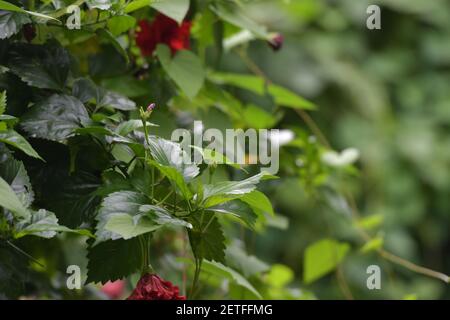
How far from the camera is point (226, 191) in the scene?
0.52 metres

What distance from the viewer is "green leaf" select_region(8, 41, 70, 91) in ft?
2.06

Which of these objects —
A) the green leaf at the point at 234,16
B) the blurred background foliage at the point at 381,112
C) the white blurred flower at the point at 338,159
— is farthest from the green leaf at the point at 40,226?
the blurred background foliage at the point at 381,112

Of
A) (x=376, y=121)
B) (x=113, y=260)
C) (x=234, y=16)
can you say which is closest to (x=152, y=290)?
(x=113, y=260)

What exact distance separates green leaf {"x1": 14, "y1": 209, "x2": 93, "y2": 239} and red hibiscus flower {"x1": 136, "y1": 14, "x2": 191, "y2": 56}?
0.30m

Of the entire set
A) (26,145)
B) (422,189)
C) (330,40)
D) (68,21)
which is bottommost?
(26,145)

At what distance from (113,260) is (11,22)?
0.72 feet

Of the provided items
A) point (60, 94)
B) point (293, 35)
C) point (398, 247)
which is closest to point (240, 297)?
point (60, 94)

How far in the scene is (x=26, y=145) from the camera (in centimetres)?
52

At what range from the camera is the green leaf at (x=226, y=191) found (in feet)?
1.72

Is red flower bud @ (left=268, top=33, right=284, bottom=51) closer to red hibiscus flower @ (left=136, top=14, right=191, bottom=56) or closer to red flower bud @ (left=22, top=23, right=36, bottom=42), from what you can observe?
red hibiscus flower @ (left=136, top=14, right=191, bottom=56)

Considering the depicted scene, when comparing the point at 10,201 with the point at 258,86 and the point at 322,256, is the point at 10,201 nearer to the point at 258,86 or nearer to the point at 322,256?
the point at 258,86

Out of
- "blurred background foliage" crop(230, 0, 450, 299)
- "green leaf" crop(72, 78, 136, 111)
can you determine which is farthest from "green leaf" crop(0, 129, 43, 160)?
"blurred background foliage" crop(230, 0, 450, 299)
